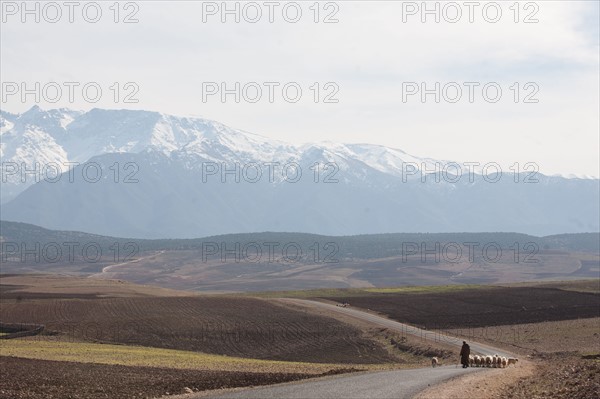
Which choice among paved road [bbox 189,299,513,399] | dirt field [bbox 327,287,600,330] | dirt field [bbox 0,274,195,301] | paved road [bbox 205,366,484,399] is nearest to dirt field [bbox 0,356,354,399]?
paved road [bbox 189,299,513,399]

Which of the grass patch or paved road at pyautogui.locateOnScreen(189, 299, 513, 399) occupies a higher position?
paved road at pyautogui.locateOnScreen(189, 299, 513, 399)

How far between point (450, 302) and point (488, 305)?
28.7ft

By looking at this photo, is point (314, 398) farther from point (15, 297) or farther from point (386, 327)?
point (15, 297)

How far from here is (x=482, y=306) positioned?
126 meters

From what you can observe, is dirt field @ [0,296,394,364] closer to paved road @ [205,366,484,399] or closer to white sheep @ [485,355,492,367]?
white sheep @ [485,355,492,367]

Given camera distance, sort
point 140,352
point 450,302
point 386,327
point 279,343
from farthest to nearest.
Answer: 1. point 450,302
2. point 386,327
3. point 279,343
4. point 140,352

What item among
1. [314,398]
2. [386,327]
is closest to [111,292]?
[386,327]

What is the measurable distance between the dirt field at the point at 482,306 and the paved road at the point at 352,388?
5644 cm

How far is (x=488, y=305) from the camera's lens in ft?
417

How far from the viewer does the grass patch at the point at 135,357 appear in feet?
198

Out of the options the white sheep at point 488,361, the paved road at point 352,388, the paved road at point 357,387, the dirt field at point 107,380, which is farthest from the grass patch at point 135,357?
the paved road at point 352,388

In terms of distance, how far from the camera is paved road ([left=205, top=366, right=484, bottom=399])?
36438mm

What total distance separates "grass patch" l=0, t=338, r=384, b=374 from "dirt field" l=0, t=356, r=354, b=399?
4861mm

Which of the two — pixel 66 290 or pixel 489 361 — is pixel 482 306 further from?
pixel 66 290
